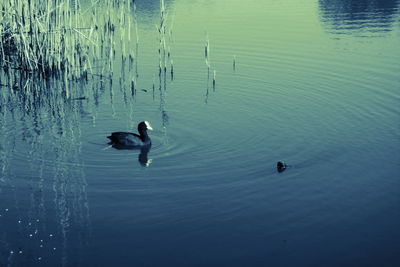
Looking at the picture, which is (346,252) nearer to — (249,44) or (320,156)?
(320,156)

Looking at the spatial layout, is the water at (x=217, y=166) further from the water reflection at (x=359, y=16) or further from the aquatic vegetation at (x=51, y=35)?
the water reflection at (x=359, y=16)

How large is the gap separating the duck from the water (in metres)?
0.23

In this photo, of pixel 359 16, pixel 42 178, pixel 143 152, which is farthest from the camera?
pixel 359 16

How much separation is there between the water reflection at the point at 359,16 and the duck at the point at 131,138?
44.1ft

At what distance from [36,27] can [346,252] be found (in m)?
10.9

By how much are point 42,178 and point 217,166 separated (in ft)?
10.5

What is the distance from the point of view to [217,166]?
10641 mm

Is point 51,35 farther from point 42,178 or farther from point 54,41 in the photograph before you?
point 42,178

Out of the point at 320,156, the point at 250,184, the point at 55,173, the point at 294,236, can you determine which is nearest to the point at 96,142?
the point at 55,173

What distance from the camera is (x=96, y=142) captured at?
12078mm

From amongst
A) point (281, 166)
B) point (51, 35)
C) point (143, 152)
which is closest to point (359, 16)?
point (51, 35)

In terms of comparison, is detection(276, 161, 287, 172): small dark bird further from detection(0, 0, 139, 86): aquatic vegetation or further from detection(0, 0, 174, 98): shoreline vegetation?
detection(0, 0, 139, 86): aquatic vegetation

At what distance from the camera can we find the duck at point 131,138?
11648mm

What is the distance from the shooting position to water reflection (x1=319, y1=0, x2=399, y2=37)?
2362cm
